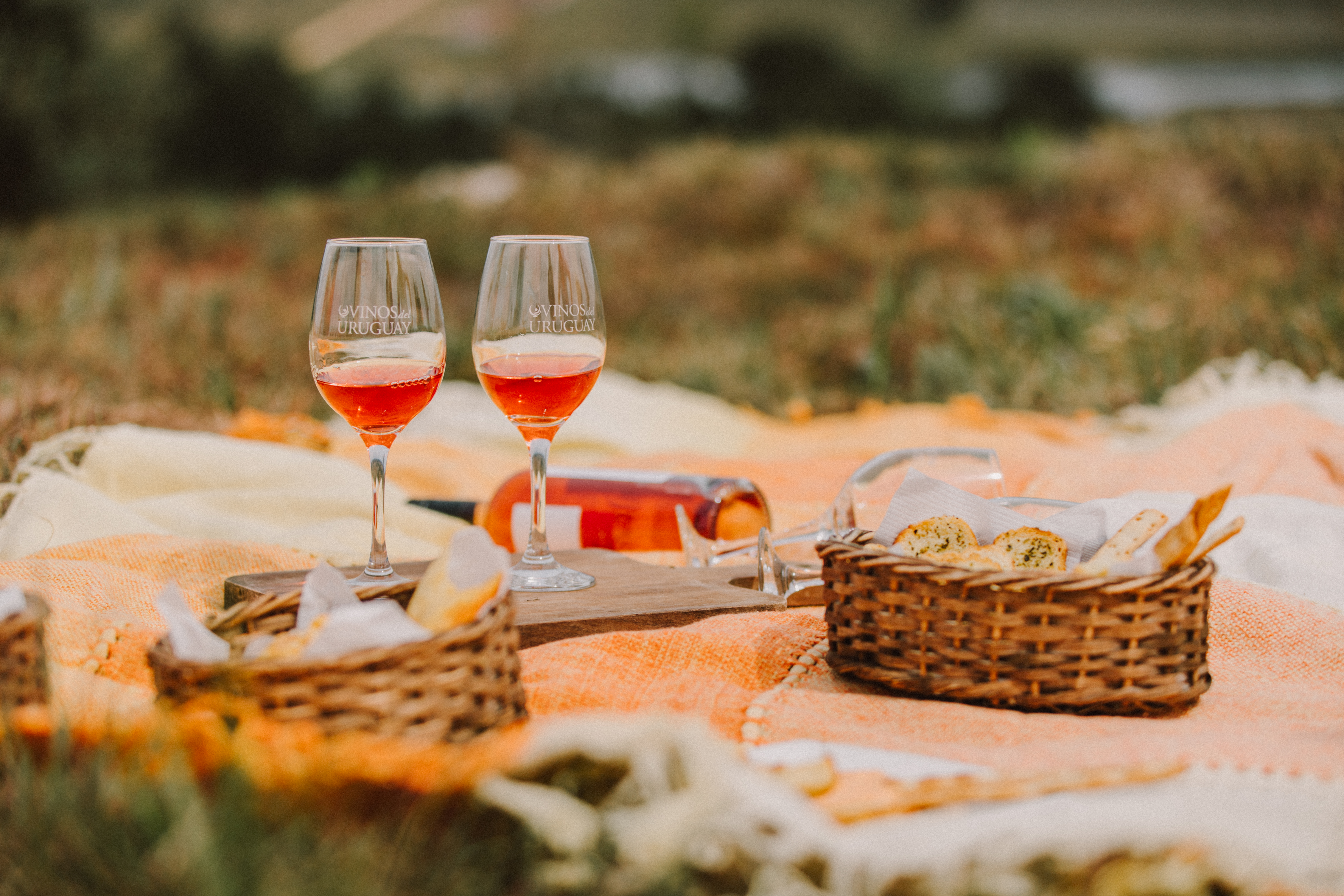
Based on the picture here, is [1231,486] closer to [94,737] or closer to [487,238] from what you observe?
[94,737]

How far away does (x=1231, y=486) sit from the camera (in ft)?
4.51

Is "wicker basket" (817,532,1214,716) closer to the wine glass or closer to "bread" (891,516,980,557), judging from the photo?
"bread" (891,516,980,557)

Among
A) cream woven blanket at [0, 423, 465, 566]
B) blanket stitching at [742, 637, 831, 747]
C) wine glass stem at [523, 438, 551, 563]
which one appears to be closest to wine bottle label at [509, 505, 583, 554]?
cream woven blanket at [0, 423, 465, 566]

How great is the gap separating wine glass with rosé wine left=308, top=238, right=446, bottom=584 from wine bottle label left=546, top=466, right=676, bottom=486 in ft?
2.25

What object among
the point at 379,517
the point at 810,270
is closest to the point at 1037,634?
the point at 379,517

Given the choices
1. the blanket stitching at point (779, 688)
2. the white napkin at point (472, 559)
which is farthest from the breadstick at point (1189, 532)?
the white napkin at point (472, 559)

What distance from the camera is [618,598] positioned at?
1.85m

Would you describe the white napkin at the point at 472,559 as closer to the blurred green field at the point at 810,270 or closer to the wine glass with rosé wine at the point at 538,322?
the wine glass with rosé wine at the point at 538,322

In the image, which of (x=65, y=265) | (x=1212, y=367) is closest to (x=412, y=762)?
(x=1212, y=367)

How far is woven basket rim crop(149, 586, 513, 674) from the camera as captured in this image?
3.74 ft

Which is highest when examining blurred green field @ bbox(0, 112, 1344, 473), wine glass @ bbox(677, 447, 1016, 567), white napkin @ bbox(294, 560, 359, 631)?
blurred green field @ bbox(0, 112, 1344, 473)

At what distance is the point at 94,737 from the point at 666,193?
786 centimetres

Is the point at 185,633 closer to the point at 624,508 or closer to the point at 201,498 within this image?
the point at 624,508

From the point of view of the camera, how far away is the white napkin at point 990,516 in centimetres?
159
